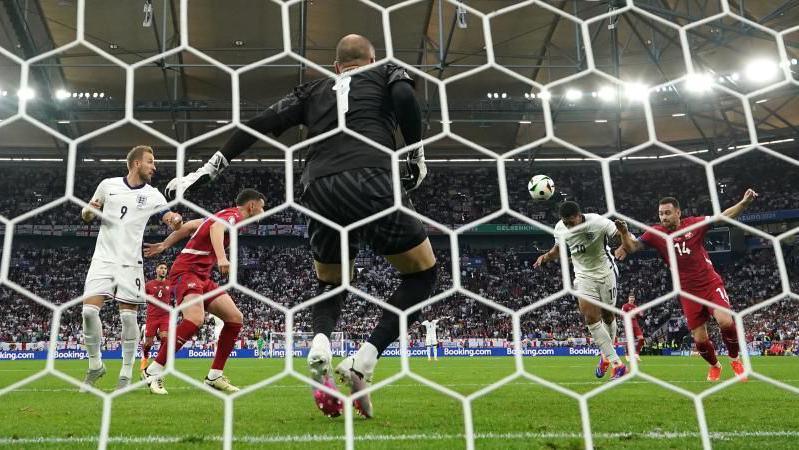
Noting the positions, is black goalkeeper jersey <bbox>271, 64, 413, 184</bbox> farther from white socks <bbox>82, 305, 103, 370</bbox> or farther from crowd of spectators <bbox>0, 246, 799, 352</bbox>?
crowd of spectators <bbox>0, 246, 799, 352</bbox>

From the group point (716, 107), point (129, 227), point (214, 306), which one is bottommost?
point (214, 306)

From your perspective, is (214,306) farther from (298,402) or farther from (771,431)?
(771,431)

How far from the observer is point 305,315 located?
1855 cm

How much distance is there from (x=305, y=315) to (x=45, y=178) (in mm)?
14302

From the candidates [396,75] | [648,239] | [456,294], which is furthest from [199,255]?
[456,294]

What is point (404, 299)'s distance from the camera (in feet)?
8.81

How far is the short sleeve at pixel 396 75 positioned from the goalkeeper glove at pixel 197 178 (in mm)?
781

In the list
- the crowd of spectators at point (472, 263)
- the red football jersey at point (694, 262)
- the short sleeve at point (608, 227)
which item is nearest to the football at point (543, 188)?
the short sleeve at point (608, 227)

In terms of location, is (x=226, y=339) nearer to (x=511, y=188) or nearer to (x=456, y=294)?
(x=456, y=294)

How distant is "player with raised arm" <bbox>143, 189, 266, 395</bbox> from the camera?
4340 millimetres

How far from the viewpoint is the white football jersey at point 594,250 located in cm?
562

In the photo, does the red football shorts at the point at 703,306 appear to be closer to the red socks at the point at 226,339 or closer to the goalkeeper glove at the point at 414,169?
the goalkeeper glove at the point at 414,169

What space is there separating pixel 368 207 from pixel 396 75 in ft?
1.92

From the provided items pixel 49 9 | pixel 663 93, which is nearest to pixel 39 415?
pixel 49 9
